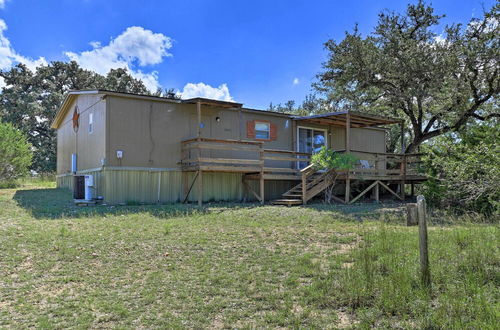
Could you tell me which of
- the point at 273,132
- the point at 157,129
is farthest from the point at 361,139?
the point at 157,129

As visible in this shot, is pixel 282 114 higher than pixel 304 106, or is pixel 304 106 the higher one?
pixel 304 106

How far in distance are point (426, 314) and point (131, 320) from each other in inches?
105

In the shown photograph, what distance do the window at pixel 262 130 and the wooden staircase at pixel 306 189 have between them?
2559 millimetres

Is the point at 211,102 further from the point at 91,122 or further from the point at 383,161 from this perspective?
the point at 383,161

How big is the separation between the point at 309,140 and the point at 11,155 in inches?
589

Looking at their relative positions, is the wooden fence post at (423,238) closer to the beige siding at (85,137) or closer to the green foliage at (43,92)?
the beige siding at (85,137)

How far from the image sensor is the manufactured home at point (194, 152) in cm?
1179

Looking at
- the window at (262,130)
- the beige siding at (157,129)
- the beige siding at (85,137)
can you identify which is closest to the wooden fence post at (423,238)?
the beige siding at (157,129)

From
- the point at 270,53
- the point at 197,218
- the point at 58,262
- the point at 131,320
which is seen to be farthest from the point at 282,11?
the point at 131,320

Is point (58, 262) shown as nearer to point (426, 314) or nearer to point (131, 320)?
point (131, 320)

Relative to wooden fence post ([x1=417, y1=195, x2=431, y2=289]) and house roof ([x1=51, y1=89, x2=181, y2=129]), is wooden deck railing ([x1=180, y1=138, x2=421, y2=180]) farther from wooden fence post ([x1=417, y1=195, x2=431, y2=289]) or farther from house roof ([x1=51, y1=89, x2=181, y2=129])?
wooden fence post ([x1=417, y1=195, x2=431, y2=289])

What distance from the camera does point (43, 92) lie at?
32.2 metres

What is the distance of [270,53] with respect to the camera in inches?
768

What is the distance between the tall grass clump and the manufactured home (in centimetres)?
682
